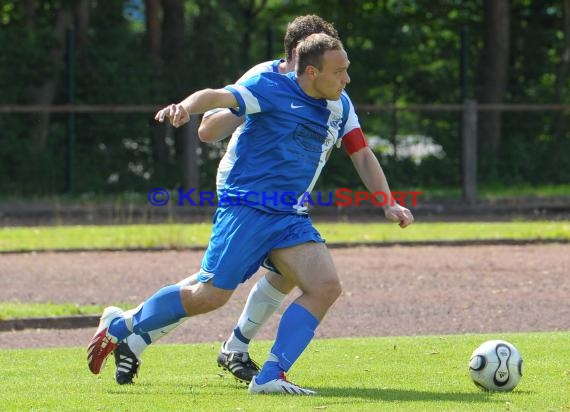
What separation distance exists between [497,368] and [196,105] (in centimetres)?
205

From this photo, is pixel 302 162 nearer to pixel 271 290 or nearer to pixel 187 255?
pixel 271 290

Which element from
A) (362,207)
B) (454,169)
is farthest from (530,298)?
(454,169)

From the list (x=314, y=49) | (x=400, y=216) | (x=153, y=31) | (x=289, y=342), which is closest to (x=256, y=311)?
(x=289, y=342)

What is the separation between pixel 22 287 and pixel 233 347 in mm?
6156

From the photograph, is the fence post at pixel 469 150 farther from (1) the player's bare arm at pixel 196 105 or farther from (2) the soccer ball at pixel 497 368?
(1) the player's bare arm at pixel 196 105

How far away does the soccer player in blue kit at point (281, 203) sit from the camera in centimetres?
692

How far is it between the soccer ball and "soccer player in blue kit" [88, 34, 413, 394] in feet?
2.73

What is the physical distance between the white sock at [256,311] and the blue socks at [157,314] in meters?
0.51

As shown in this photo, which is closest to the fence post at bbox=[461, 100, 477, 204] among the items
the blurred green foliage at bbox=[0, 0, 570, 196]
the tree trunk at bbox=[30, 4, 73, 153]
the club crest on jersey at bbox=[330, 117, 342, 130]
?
the blurred green foliage at bbox=[0, 0, 570, 196]

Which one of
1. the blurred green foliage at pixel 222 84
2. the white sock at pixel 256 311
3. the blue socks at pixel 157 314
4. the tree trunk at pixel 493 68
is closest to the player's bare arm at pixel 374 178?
the white sock at pixel 256 311

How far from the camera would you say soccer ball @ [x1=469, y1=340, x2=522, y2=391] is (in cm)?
700

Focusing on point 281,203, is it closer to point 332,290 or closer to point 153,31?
point 332,290

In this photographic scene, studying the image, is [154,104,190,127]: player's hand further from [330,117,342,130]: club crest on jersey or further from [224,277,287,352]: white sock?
[224,277,287,352]: white sock

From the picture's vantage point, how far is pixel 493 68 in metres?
24.2
